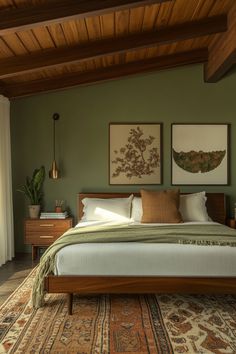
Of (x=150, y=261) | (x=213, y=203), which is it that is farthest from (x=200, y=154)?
(x=150, y=261)

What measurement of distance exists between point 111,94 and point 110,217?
6.49 ft

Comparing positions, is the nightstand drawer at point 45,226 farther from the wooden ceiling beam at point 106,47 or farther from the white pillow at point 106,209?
the wooden ceiling beam at point 106,47

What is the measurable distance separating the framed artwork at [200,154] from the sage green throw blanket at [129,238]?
183cm

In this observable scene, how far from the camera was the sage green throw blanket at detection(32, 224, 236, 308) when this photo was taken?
3311 mm

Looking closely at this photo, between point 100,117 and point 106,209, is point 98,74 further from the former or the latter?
point 106,209

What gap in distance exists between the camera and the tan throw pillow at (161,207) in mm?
4711

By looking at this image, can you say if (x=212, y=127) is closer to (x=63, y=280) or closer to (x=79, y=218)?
(x=79, y=218)

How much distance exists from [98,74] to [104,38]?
3.72 feet

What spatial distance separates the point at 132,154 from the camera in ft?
18.6

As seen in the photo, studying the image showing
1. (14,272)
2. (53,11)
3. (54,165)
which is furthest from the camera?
(54,165)

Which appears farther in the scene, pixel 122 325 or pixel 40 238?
pixel 40 238

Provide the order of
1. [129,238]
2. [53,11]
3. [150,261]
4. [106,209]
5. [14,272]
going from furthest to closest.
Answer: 1. [106,209]
2. [14,272]
3. [129,238]
4. [150,261]
5. [53,11]

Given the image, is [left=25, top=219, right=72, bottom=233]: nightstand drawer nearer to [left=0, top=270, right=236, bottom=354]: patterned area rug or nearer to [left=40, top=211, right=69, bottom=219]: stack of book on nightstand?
[left=40, top=211, right=69, bottom=219]: stack of book on nightstand

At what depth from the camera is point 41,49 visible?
415 centimetres
